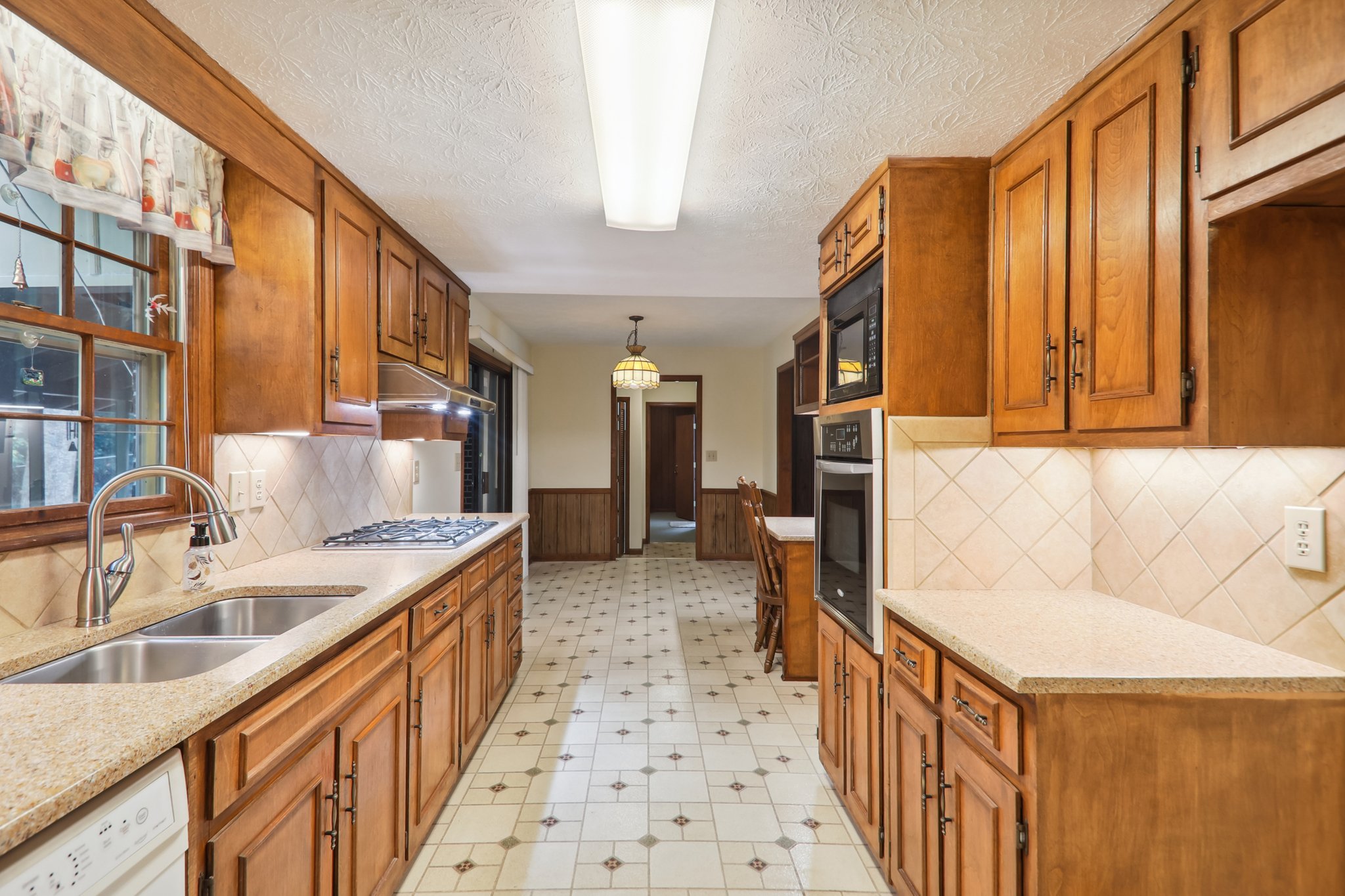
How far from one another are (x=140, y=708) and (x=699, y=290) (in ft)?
10.3

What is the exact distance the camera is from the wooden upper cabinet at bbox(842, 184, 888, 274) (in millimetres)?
1895

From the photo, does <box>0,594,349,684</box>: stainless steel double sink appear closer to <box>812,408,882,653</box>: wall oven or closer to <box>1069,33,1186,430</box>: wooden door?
<box>812,408,882,653</box>: wall oven

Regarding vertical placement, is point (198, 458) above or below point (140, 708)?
above

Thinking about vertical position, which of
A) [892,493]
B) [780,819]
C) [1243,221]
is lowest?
[780,819]

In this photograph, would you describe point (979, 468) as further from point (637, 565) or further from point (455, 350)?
point (637, 565)

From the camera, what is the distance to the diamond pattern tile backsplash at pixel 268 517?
52.4 inches

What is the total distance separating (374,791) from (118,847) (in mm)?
866

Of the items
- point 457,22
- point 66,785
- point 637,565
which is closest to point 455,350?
point 457,22

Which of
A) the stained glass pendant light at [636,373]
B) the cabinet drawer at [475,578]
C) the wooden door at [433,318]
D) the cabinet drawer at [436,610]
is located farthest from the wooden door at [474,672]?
the stained glass pendant light at [636,373]

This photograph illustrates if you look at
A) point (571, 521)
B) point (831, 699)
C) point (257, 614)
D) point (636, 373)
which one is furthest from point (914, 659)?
point (571, 521)

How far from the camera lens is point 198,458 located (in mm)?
1854

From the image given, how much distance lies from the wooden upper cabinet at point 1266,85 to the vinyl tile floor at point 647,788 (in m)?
1.98

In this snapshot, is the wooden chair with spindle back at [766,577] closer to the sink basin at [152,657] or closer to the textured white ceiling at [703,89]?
the textured white ceiling at [703,89]

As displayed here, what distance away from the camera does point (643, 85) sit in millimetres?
1499
